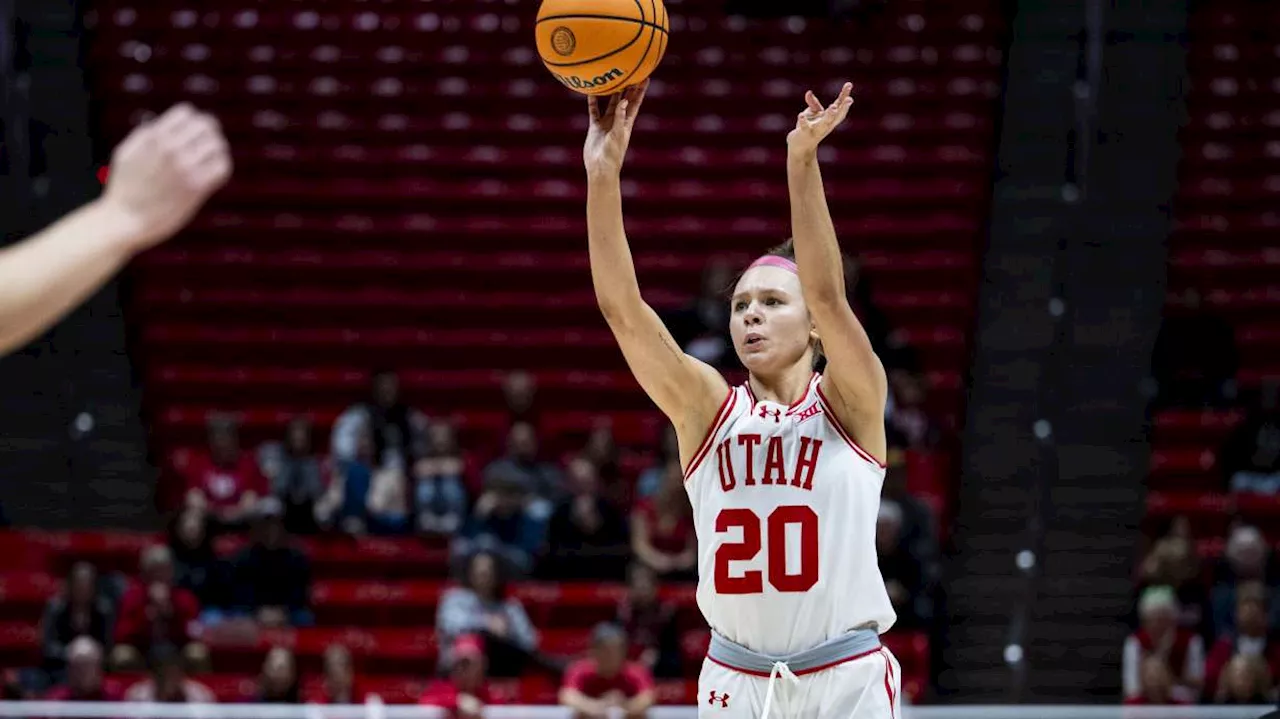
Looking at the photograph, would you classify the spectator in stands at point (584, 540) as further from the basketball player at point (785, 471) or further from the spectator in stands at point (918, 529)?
the basketball player at point (785, 471)

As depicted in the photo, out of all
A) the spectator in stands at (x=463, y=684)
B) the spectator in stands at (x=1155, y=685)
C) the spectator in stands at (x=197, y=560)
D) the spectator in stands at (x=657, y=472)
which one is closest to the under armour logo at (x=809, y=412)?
the spectator in stands at (x=463, y=684)

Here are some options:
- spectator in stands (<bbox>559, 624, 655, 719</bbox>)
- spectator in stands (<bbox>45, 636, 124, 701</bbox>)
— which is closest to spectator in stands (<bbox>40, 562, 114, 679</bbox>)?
spectator in stands (<bbox>45, 636, 124, 701</bbox>)

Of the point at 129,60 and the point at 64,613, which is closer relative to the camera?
the point at 64,613

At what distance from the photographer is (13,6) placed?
15070mm

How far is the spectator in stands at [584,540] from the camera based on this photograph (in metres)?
12.4

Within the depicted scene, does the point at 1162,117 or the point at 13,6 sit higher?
the point at 13,6

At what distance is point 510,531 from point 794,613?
7422 millimetres

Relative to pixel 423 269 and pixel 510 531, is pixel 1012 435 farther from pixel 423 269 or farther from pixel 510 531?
pixel 423 269

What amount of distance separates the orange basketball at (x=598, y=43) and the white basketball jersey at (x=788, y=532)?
1075 mm

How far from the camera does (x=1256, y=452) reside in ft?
43.1

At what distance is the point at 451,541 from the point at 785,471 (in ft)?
25.8

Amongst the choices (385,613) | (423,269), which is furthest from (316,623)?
(423,269)

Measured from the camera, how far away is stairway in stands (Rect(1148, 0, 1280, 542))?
44.9 ft

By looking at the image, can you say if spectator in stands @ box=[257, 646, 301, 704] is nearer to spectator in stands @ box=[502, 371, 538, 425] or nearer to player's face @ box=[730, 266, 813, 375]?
spectator in stands @ box=[502, 371, 538, 425]
